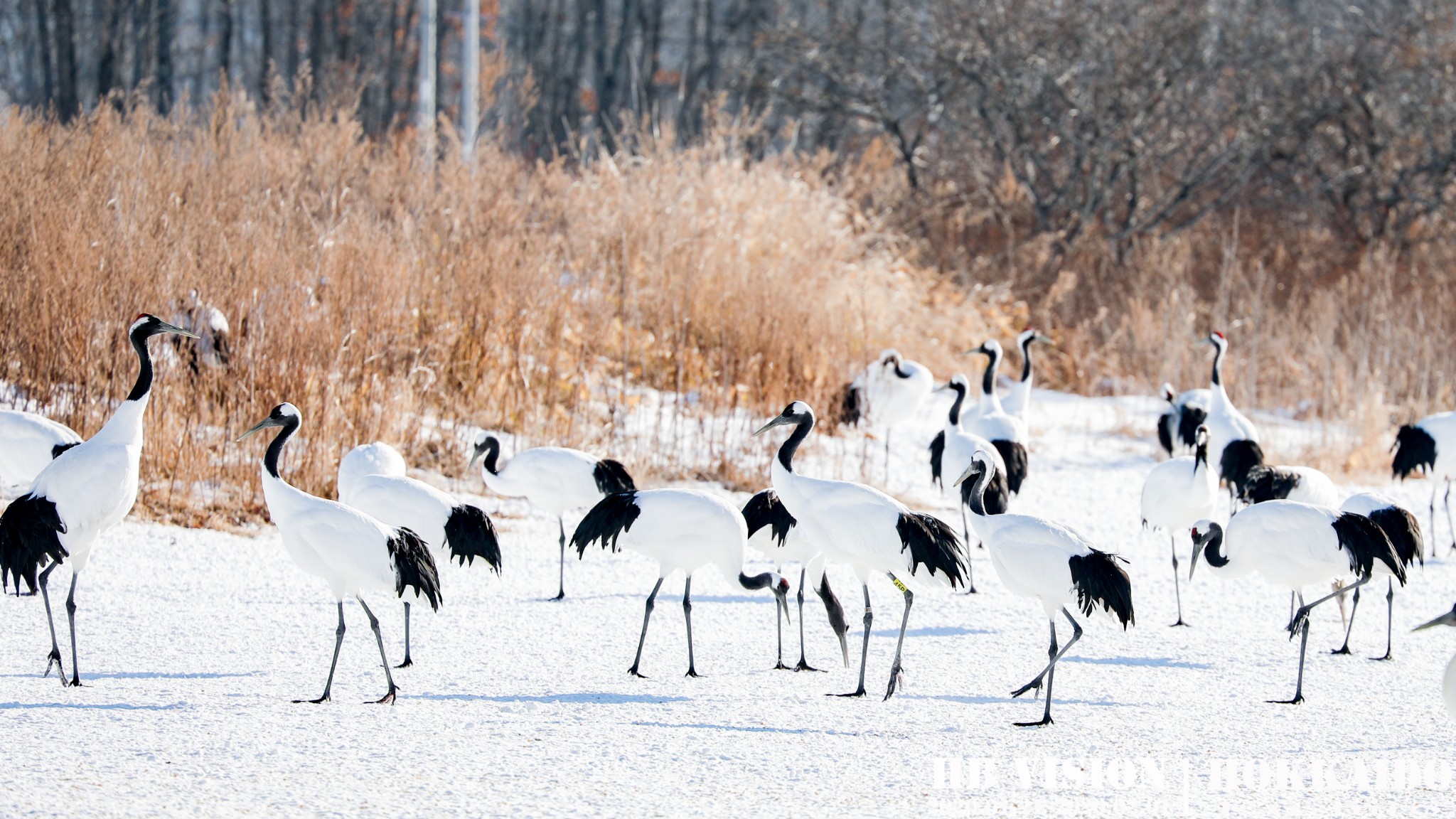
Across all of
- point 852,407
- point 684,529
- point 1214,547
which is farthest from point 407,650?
point 852,407

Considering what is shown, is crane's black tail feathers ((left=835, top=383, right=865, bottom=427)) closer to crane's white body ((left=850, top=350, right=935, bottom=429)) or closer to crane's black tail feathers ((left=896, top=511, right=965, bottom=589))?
crane's white body ((left=850, top=350, right=935, bottom=429))

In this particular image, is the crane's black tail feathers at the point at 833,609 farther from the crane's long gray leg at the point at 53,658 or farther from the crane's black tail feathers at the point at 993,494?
the crane's long gray leg at the point at 53,658

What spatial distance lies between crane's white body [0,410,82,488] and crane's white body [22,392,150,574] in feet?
4.66

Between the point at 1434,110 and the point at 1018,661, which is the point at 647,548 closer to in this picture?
the point at 1018,661

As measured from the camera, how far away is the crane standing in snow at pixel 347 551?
518cm

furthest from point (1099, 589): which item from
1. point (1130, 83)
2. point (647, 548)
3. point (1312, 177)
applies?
point (1312, 177)

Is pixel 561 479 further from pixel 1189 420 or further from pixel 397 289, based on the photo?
pixel 1189 420

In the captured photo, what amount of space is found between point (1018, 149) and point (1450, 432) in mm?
12374

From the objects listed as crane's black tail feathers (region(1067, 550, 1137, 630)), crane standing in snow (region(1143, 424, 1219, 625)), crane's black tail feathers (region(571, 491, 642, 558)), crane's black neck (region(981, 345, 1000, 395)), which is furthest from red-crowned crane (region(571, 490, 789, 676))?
crane's black neck (region(981, 345, 1000, 395))

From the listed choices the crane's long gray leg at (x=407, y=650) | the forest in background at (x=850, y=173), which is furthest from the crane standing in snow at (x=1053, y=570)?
the forest in background at (x=850, y=173)

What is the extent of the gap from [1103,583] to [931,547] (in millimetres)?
661

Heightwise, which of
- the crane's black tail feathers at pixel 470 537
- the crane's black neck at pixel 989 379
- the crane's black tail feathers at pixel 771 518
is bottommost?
the crane's black tail feathers at pixel 470 537

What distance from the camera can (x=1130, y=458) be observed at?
40.6 ft

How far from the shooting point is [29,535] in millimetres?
5289
